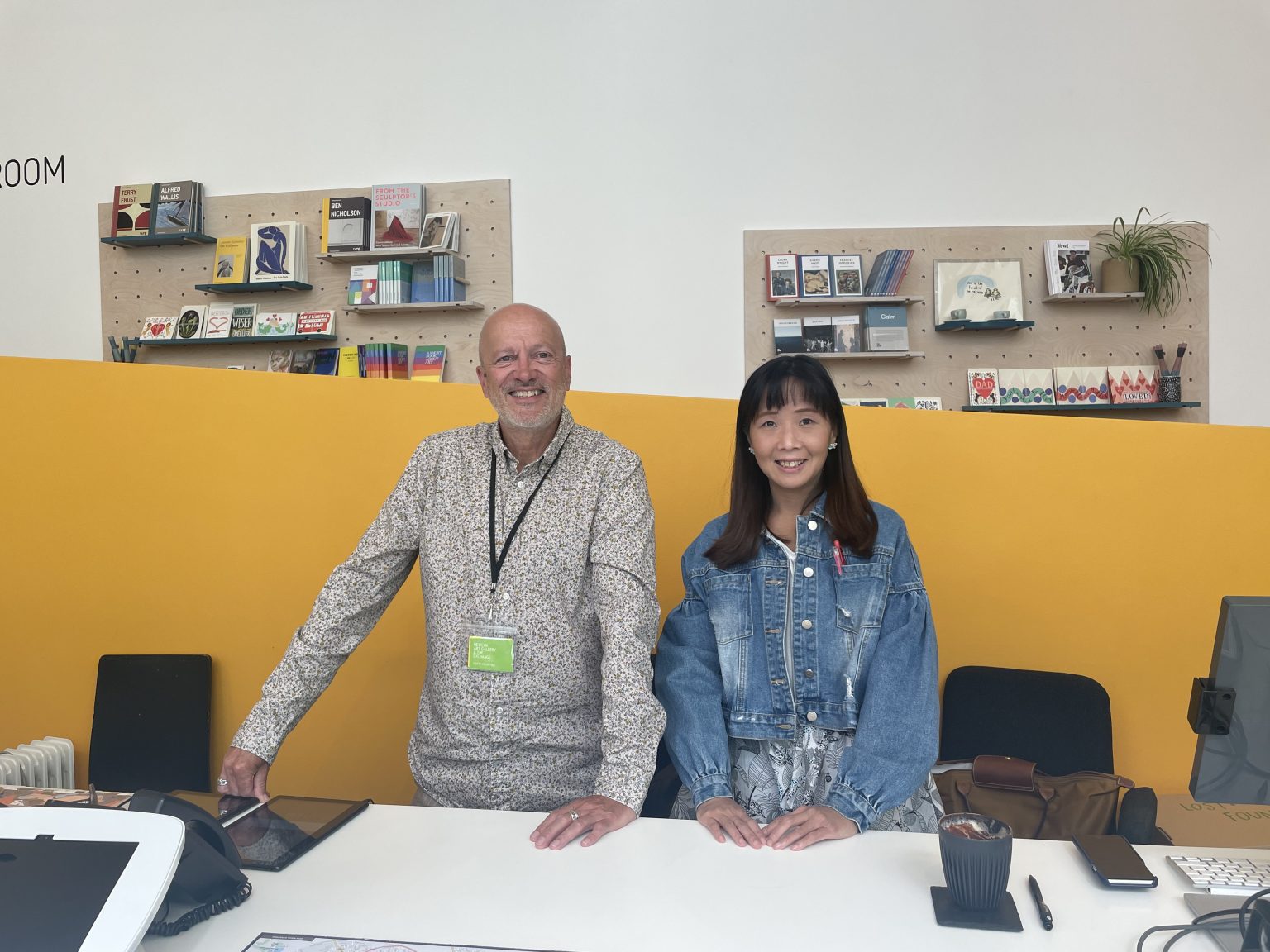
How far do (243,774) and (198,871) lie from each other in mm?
Result: 567

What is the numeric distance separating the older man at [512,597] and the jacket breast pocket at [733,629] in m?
0.13

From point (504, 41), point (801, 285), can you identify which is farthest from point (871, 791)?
point (504, 41)

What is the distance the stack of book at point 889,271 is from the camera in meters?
4.75

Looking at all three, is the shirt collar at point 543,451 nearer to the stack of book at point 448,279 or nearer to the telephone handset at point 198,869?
the telephone handset at point 198,869

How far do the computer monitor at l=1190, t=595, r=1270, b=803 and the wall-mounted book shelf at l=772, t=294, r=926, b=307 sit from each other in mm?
3838

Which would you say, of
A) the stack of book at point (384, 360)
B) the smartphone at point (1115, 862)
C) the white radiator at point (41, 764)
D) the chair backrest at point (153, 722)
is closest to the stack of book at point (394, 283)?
the stack of book at point (384, 360)

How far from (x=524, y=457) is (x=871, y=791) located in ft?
3.07

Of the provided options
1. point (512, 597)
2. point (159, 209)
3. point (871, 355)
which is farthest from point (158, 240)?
point (512, 597)

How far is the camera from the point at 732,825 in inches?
54.6

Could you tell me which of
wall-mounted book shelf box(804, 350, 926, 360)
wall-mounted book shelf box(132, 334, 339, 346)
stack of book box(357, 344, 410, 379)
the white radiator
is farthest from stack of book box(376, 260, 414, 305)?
the white radiator

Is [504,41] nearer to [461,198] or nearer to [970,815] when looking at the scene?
[461,198]

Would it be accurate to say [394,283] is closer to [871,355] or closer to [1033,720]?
[871,355]

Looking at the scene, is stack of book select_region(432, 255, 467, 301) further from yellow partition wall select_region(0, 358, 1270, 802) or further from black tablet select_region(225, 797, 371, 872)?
black tablet select_region(225, 797, 371, 872)

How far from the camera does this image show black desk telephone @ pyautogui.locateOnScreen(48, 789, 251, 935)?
1101mm
